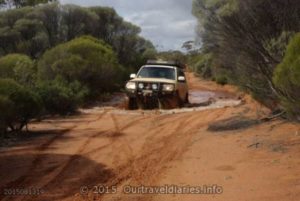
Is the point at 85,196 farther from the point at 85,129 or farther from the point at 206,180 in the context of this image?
the point at 85,129

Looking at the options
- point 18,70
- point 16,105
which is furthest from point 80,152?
point 18,70

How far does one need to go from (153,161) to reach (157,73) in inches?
461

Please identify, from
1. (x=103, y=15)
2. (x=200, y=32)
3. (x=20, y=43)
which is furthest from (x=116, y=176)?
(x=103, y=15)

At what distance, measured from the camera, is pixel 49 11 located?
3828cm

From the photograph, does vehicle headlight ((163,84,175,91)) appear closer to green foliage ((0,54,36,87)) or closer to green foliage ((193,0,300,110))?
green foliage ((0,54,36,87))

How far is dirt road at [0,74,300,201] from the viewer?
817 centimetres

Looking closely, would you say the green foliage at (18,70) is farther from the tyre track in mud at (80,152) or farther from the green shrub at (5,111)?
the green shrub at (5,111)

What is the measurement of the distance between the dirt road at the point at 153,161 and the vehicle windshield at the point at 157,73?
602cm

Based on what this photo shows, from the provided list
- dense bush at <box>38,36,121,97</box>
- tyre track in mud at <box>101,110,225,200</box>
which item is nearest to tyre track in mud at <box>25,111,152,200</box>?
tyre track in mud at <box>101,110,225,200</box>

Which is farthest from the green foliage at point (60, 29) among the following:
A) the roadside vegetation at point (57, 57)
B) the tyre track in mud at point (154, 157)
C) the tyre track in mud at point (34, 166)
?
the tyre track in mud at point (154, 157)

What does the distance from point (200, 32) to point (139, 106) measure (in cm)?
510

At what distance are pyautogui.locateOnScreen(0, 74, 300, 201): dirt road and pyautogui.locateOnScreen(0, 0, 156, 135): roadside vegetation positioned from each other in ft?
4.06

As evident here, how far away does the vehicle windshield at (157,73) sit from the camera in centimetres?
2180

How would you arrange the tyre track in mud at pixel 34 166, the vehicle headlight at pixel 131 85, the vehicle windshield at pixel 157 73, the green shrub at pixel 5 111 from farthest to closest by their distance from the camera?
the vehicle windshield at pixel 157 73
the vehicle headlight at pixel 131 85
the green shrub at pixel 5 111
the tyre track in mud at pixel 34 166
